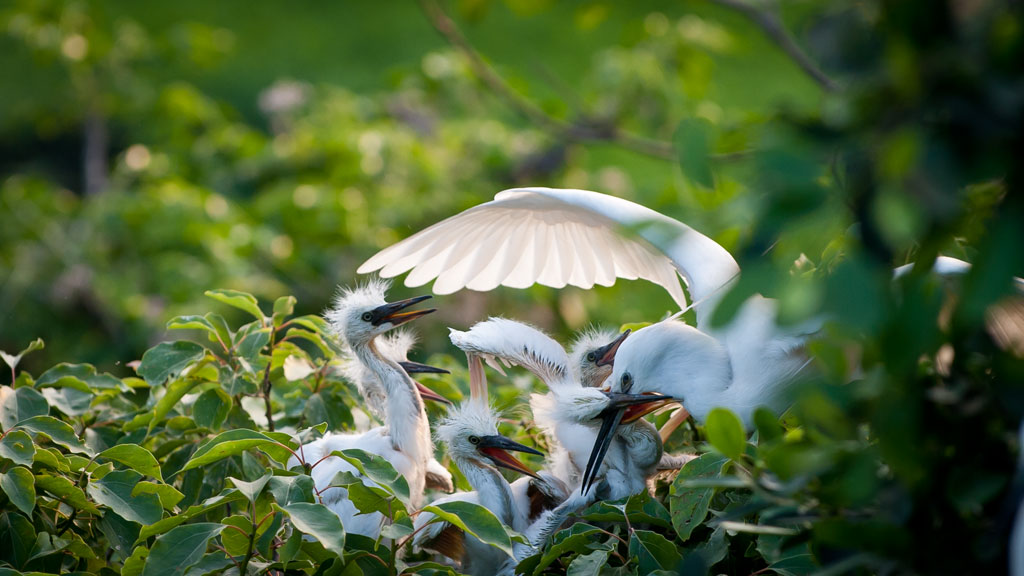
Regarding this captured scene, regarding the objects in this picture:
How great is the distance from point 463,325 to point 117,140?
11.8ft

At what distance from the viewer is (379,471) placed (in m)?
1.04

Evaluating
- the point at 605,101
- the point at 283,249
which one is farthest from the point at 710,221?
the point at 605,101

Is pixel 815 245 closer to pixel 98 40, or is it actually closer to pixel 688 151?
pixel 688 151

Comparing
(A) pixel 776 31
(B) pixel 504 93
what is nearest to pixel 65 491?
(B) pixel 504 93

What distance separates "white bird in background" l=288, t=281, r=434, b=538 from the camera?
141 centimetres

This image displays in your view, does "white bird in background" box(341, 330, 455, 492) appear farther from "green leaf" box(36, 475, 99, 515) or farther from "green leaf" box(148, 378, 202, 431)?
"green leaf" box(36, 475, 99, 515)

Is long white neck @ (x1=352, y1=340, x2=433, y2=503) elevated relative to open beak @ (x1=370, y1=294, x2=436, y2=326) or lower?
lower

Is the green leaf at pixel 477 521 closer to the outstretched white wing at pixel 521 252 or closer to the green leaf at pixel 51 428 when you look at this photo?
the green leaf at pixel 51 428

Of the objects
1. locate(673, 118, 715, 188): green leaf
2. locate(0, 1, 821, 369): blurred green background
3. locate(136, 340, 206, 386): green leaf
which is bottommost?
locate(0, 1, 821, 369): blurred green background

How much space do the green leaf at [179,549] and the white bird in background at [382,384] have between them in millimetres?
610

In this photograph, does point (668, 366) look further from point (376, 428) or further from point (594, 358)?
point (376, 428)

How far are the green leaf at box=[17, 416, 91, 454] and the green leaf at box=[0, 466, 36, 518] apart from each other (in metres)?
0.09

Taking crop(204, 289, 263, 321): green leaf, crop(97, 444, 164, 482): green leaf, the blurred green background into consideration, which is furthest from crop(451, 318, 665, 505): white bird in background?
the blurred green background

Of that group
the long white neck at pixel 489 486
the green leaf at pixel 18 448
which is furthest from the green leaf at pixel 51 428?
the long white neck at pixel 489 486
